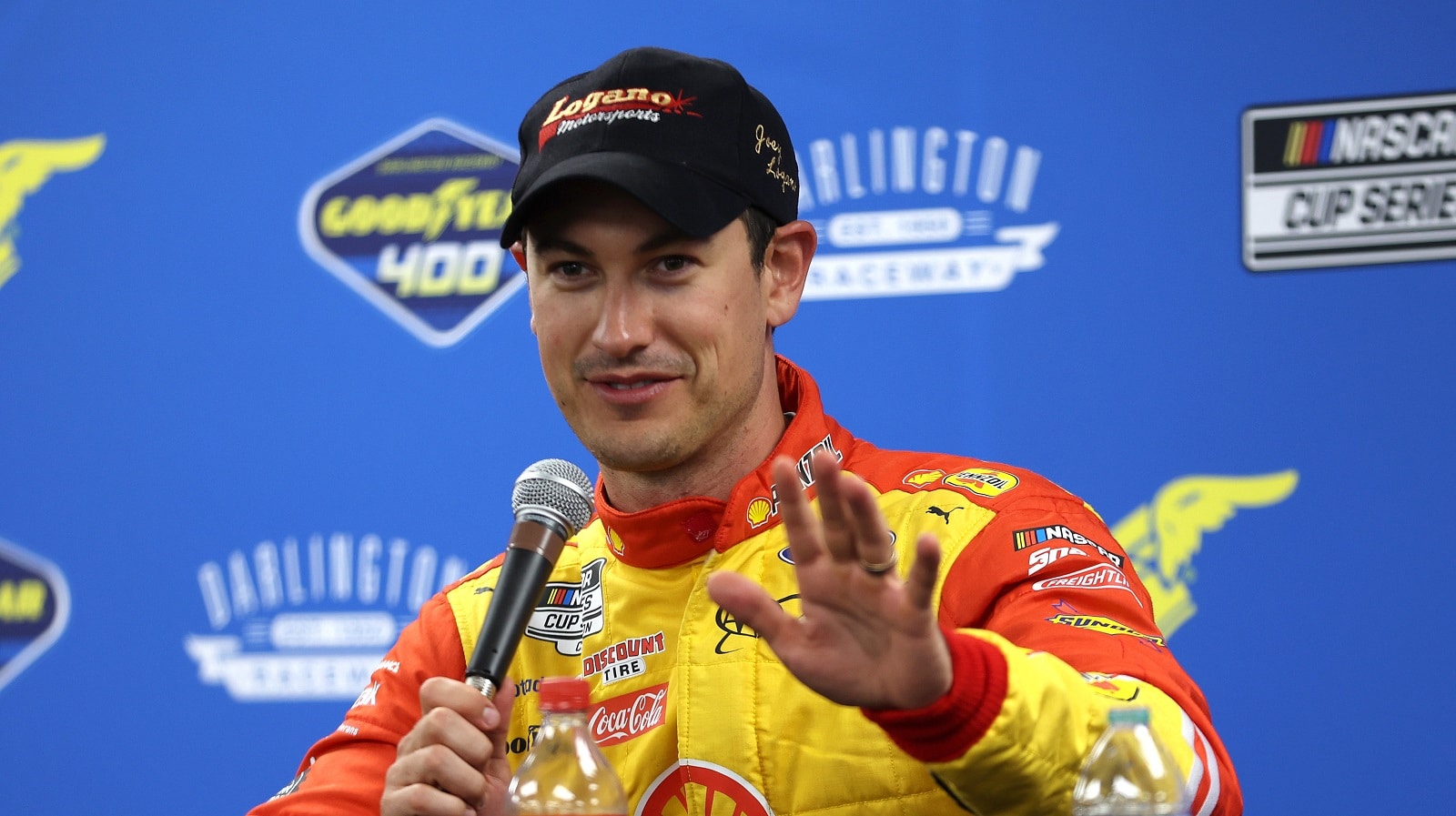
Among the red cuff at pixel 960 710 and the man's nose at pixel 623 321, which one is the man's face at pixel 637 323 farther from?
the red cuff at pixel 960 710

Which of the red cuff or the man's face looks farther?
the man's face

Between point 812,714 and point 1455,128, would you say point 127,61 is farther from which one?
point 1455,128

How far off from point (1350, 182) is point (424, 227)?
3.87 feet

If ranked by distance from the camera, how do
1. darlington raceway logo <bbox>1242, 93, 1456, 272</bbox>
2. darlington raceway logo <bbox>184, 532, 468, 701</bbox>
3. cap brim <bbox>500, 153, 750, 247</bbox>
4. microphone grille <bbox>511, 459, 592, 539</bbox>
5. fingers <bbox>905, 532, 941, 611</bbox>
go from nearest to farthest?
fingers <bbox>905, 532, 941, 611</bbox> → microphone grille <bbox>511, 459, 592, 539</bbox> → cap brim <bbox>500, 153, 750, 247</bbox> → darlington raceway logo <bbox>1242, 93, 1456, 272</bbox> → darlington raceway logo <bbox>184, 532, 468, 701</bbox>

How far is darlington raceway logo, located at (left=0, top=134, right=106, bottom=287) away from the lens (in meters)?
2.10

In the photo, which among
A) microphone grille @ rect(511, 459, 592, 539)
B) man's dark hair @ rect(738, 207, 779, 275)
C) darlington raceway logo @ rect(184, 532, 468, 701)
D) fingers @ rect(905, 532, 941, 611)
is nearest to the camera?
fingers @ rect(905, 532, 941, 611)

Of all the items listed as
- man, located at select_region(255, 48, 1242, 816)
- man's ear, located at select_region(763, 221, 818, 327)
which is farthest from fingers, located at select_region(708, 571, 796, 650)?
man's ear, located at select_region(763, 221, 818, 327)

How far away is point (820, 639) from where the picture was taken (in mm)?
726

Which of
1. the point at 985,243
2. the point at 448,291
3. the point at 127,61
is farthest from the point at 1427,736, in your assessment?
the point at 127,61

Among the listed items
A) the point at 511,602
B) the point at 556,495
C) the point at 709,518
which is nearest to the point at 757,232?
the point at 709,518

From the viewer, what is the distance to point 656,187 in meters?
1.08

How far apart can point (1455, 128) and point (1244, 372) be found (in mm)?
347

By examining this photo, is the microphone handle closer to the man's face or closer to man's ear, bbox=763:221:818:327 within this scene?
the man's face

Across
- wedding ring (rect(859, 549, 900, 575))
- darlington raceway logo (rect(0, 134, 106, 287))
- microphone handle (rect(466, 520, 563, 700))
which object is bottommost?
microphone handle (rect(466, 520, 563, 700))
